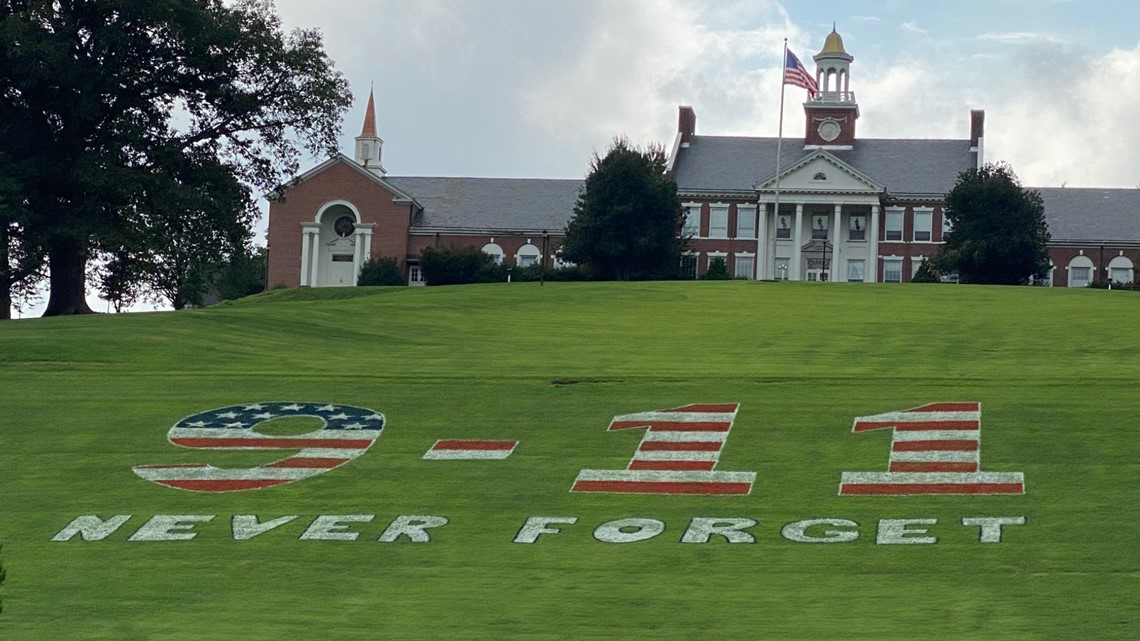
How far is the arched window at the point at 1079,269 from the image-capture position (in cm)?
8788

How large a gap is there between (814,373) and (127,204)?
71.8 ft

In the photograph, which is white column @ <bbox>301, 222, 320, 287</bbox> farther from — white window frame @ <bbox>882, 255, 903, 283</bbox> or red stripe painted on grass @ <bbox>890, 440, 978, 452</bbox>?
red stripe painted on grass @ <bbox>890, 440, 978, 452</bbox>

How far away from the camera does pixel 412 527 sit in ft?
64.9

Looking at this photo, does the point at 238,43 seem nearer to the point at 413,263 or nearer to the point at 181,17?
the point at 181,17

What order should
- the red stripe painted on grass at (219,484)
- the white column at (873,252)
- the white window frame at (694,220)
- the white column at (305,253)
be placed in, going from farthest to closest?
the white window frame at (694,220), the white column at (873,252), the white column at (305,253), the red stripe painted on grass at (219,484)

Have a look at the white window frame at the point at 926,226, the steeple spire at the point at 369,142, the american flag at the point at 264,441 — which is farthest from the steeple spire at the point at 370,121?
the american flag at the point at 264,441

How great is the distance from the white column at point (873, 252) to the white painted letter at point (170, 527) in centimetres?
7367

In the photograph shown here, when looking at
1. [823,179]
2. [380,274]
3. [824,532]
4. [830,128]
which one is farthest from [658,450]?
[830,128]

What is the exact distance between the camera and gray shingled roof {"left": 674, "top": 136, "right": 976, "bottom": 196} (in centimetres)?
9312

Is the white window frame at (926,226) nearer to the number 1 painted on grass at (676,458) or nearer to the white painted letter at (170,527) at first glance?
the number 1 painted on grass at (676,458)

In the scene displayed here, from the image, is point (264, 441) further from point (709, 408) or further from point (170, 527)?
point (709, 408)

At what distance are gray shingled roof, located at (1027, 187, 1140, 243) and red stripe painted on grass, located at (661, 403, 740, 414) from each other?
66.7 m

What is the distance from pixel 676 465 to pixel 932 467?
144 inches

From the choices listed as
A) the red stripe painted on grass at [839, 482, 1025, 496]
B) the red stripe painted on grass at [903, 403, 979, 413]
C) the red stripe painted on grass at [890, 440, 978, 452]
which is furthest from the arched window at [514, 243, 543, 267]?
the red stripe painted on grass at [839, 482, 1025, 496]
